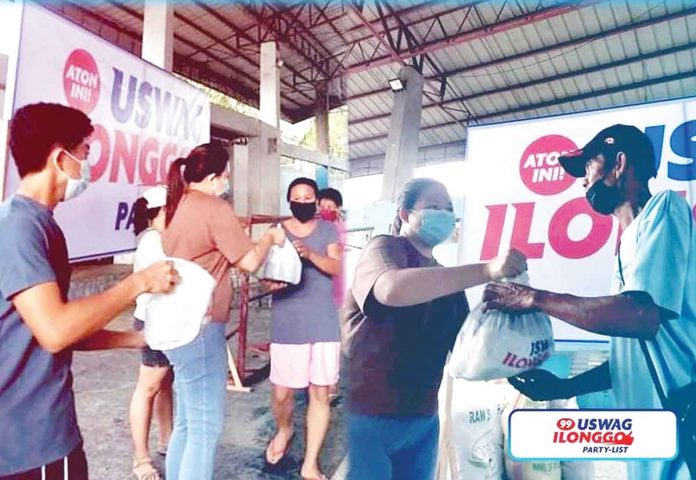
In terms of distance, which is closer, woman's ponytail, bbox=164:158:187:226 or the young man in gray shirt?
the young man in gray shirt

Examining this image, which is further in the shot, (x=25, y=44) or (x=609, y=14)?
(x=609, y=14)

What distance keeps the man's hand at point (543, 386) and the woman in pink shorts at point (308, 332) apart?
0.35 m

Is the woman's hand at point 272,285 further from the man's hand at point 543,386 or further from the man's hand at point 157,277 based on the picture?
the man's hand at point 543,386

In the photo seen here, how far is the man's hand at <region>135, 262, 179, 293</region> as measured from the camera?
2.09 ft

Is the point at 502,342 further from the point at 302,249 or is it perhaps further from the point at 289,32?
the point at 289,32

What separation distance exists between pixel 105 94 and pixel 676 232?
98 cm

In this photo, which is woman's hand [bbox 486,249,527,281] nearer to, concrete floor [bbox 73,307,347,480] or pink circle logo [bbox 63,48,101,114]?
concrete floor [bbox 73,307,347,480]

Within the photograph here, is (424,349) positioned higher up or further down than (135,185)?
further down

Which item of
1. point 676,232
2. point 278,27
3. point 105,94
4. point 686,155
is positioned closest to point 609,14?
point 686,155

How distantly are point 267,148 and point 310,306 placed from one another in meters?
0.33

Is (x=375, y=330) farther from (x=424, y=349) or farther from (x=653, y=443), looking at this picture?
(x=653, y=443)

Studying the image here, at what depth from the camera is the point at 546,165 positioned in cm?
78

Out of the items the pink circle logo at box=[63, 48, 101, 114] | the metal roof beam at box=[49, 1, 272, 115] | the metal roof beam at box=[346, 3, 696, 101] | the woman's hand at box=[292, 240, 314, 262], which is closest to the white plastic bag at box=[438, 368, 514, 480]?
the woman's hand at box=[292, 240, 314, 262]

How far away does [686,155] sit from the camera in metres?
0.74
